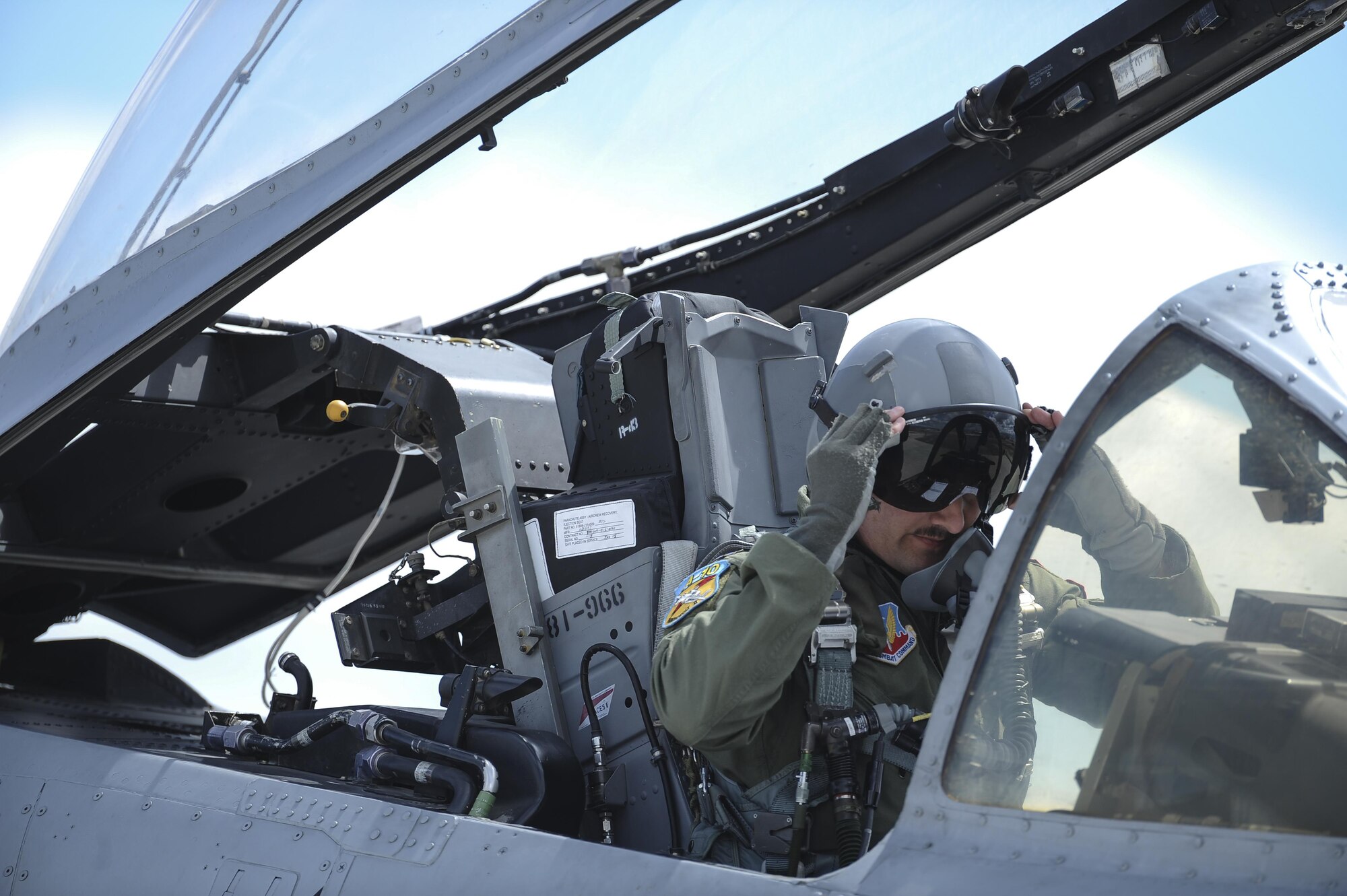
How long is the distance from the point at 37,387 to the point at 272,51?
2.98 ft

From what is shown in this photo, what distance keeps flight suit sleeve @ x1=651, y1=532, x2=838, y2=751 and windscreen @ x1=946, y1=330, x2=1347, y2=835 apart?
1.53ft

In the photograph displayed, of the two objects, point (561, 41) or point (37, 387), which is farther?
point (37, 387)

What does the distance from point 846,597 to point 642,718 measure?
0.42 m

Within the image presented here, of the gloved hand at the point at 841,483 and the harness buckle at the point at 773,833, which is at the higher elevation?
the gloved hand at the point at 841,483

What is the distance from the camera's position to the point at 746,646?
182 cm

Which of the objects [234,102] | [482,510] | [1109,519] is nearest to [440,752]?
[482,510]

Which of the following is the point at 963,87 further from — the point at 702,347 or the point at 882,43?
the point at 702,347

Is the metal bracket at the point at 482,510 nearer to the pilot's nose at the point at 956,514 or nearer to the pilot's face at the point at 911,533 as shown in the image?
the pilot's face at the point at 911,533

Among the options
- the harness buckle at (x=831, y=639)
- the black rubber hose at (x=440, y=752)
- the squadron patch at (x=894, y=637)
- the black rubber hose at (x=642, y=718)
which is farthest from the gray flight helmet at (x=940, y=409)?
the black rubber hose at (x=440, y=752)

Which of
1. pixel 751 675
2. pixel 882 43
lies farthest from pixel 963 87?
pixel 751 675

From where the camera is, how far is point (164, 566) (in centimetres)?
364

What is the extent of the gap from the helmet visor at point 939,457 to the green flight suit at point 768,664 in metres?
0.17

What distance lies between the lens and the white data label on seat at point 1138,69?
2842mm

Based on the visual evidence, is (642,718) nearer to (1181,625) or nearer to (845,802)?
(845,802)
